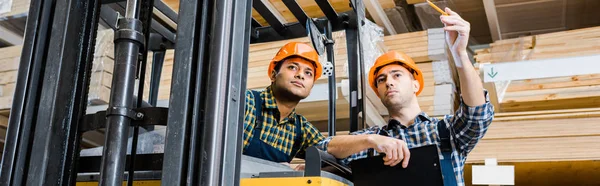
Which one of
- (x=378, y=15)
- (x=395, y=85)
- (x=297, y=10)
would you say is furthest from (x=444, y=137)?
(x=378, y=15)

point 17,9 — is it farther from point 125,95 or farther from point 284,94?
point 125,95

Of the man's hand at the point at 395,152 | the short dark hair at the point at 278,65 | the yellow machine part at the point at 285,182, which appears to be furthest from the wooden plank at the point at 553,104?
the yellow machine part at the point at 285,182

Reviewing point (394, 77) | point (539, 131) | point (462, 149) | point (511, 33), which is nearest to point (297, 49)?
point (394, 77)

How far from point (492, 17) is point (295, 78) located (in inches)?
116

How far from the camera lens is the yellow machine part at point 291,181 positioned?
1.86 metres

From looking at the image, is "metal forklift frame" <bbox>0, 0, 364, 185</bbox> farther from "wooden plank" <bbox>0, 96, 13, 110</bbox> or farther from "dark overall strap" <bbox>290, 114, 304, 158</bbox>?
"wooden plank" <bbox>0, 96, 13, 110</bbox>

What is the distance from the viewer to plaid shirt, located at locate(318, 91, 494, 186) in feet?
8.95

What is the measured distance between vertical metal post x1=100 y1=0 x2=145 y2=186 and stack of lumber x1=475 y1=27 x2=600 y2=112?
3.37 metres

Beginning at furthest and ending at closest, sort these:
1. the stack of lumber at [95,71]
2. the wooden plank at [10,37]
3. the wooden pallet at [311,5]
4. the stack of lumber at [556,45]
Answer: the wooden pallet at [311,5]
the stack of lumber at [556,45]
the stack of lumber at [95,71]
the wooden plank at [10,37]

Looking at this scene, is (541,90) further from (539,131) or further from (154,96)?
(154,96)

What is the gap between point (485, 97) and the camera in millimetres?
2754

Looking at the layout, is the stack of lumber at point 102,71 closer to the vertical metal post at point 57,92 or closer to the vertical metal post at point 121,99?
the vertical metal post at point 57,92

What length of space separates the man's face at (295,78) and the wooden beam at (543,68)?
1.11 meters

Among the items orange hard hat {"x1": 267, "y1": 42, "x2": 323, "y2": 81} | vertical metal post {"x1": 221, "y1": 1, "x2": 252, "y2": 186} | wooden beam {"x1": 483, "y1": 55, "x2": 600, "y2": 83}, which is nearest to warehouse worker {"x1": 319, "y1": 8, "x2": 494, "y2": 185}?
orange hard hat {"x1": 267, "y1": 42, "x2": 323, "y2": 81}
